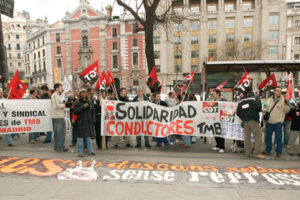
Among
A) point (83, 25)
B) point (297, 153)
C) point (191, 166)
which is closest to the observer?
point (191, 166)

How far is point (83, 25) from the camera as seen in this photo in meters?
46.3

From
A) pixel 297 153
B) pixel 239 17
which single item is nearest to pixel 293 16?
pixel 239 17

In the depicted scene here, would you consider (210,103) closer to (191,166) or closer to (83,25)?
(191,166)

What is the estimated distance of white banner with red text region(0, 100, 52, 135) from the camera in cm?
712

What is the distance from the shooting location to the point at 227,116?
6.66m

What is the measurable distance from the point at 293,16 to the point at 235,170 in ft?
156

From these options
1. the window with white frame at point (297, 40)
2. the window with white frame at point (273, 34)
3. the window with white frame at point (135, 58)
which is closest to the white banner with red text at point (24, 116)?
the window with white frame at point (135, 58)

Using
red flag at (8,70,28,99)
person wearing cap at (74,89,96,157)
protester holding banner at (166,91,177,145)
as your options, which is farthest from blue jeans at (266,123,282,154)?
red flag at (8,70,28,99)

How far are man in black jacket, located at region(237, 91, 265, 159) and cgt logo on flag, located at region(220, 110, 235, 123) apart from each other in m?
0.59

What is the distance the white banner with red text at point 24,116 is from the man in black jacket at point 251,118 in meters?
6.23

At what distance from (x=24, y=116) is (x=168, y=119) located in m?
4.79

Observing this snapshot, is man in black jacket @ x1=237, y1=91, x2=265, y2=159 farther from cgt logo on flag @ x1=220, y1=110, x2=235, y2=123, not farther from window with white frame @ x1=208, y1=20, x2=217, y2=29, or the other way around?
window with white frame @ x1=208, y1=20, x2=217, y2=29

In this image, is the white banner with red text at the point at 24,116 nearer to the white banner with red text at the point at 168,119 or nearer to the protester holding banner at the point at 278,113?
the white banner with red text at the point at 168,119

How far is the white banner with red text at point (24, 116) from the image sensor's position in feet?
23.4
